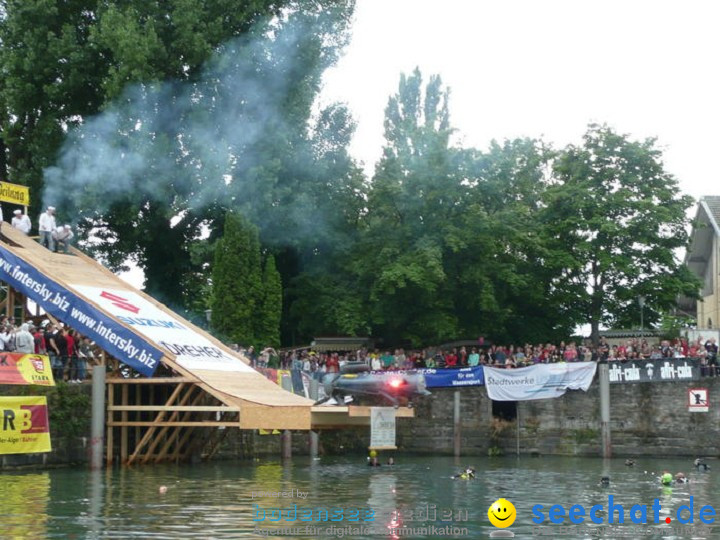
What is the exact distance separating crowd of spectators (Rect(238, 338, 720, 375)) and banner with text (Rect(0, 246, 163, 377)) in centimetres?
895

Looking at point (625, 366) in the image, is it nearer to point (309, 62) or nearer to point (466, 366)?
point (466, 366)

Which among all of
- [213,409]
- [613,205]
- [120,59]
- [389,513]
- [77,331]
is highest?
[120,59]

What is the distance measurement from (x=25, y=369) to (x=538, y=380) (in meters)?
21.3

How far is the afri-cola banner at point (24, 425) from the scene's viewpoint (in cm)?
3388

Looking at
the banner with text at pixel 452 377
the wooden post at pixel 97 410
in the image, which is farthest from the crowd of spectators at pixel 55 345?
the banner with text at pixel 452 377

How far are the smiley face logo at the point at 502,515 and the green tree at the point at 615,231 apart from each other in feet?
101

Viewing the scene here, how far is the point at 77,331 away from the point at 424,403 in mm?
17298

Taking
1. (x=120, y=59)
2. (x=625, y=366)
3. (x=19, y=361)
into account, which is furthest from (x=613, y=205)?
(x=19, y=361)

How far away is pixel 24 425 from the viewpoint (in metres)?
34.6

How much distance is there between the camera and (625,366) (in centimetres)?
4688

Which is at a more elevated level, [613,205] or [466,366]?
[613,205]

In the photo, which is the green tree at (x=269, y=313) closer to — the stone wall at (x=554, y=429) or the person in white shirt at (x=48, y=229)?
the stone wall at (x=554, y=429)

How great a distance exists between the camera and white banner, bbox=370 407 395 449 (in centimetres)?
3650

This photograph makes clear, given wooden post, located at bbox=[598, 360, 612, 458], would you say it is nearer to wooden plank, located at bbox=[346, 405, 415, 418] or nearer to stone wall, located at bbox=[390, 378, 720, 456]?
stone wall, located at bbox=[390, 378, 720, 456]
